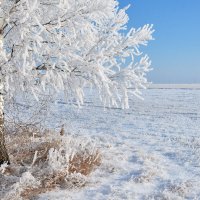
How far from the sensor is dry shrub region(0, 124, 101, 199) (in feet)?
23.0

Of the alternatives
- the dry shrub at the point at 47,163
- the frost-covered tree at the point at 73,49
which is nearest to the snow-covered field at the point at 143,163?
the dry shrub at the point at 47,163

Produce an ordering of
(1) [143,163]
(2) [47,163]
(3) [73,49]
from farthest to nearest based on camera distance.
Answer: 1. (1) [143,163]
2. (2) [47,163]
3. (3) [73,49]

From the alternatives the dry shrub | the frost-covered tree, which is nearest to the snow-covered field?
the dry shrub

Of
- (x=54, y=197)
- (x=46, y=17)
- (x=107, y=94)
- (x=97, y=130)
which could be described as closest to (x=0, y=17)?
(x=46, y=17)

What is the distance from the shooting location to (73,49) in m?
6.46

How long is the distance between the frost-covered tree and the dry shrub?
2.48ft

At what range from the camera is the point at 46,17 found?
6.71 metres

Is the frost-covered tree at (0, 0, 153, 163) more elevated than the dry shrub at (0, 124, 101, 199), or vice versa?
the frost-covered tree at (0, 0, 153, 163)

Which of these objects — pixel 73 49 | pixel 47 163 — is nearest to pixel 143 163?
pixel 47 163

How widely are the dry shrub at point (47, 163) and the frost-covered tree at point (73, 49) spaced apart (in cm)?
76

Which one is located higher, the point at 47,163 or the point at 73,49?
the point at 73,49

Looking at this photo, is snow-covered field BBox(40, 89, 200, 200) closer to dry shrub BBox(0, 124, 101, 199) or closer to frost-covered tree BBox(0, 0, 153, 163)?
dry shrub BBox(0, 124, 101, 199)

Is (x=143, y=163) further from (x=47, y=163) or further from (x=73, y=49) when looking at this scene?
(x=73, y=49)

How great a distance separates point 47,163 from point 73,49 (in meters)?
2.40
